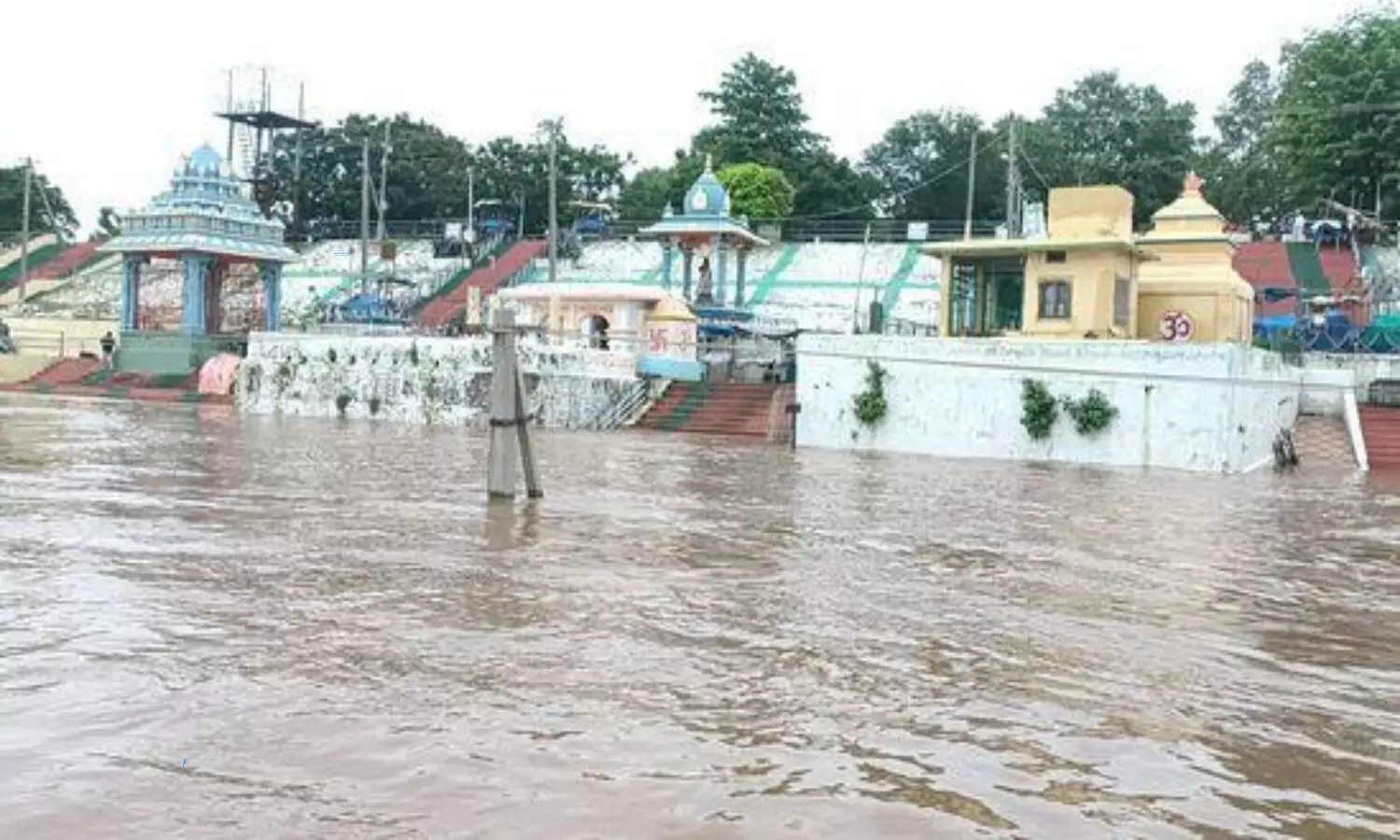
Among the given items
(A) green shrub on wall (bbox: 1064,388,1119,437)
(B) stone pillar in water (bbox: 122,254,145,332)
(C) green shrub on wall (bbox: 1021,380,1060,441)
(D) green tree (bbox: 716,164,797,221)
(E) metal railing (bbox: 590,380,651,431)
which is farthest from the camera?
(D) green tree (bbox: 716,164,797,221)

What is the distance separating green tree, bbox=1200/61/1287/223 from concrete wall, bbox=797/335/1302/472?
33.4m

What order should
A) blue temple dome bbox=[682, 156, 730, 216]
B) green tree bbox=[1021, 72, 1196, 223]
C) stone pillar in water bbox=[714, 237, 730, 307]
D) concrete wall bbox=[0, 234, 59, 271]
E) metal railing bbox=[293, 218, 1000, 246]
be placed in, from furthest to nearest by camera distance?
concrete wall bbox=[0, 234, 59, 271] → green tree bbox=[1021, 72, 1196, 223] → metal railing bbox=[293, 218, 1000, 246] → stone pillar in water bbox=[714, 237, 730, 307] → blue temple dome bbox=[682, 156, 730, 216]

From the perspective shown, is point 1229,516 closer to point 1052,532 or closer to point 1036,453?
point 1052,532

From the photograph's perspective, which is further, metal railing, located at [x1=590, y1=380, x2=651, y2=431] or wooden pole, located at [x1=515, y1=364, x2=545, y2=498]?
metal railing, located at [x1=590, y1=380, x2=651, y2=431]

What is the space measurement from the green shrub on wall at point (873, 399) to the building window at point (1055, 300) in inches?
141

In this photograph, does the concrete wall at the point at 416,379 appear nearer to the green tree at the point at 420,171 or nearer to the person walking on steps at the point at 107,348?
the person walking on steps at the point at 107,348

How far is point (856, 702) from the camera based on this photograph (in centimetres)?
539

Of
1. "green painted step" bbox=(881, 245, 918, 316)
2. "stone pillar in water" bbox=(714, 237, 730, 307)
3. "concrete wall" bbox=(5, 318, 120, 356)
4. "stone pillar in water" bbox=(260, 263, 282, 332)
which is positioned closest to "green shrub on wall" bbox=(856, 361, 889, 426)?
"stone pillar in water" bbox=(714, 237, 730, 307)

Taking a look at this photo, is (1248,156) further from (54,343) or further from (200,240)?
(54,343)

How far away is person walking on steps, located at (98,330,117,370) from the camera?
43.0 metres

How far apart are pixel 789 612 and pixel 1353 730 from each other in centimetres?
298

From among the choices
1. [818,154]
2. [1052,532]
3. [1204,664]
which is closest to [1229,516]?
[1052,532]

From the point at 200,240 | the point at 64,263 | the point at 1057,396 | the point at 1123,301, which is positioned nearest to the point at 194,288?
the point at 200,240

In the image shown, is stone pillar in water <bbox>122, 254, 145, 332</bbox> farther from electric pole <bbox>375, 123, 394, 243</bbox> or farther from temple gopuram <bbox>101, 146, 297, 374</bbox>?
electric pole <bbox>375, 123, 394, 243</bbox>
